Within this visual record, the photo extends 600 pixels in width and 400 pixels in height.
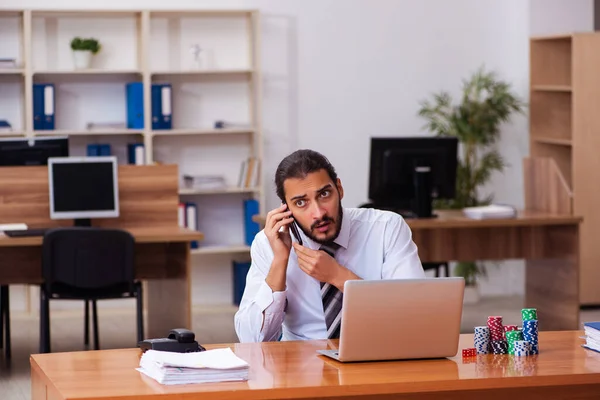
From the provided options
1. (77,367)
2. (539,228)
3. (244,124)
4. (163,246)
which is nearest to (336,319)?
(77,367)

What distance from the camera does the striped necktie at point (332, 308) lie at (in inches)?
127

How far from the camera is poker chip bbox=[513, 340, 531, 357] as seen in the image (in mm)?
2861

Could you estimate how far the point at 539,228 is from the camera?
6492mm

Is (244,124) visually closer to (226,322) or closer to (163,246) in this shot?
(226,322)

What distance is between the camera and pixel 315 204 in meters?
3.23

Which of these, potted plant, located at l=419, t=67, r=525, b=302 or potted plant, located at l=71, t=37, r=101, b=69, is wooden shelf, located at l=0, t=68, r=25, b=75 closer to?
potted plant, located at l=71, t=37, r=101, b=69

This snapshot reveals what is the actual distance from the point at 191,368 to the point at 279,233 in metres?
0.80

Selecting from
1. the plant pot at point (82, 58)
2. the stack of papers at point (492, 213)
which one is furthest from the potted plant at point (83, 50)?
the stack of papers at point (492, 213)

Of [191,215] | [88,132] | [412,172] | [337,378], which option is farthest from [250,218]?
[337,378]

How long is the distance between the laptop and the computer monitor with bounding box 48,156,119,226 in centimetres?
336

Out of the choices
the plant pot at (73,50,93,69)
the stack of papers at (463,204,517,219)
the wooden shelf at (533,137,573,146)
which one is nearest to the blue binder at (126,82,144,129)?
the plant pot at (73,50,93,69)

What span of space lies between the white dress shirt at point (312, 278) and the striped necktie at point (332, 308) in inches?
2.6

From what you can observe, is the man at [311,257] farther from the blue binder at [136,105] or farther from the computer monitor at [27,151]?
the blue binder at [136,105]

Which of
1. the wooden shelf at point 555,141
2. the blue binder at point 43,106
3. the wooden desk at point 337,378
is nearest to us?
the wooden desk at point 337,378
